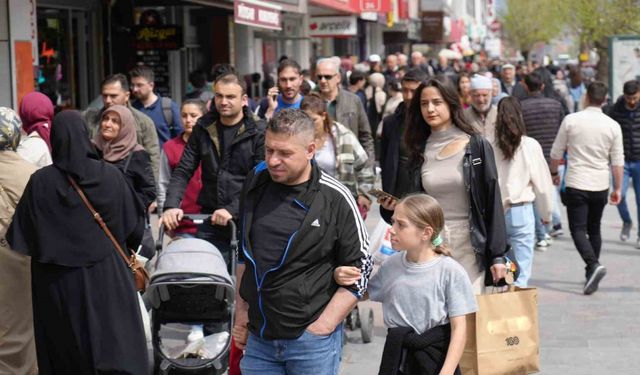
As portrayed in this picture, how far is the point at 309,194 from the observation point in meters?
5.17

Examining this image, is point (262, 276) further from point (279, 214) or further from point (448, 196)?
point (448, 196)

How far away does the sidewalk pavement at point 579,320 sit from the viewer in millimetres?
8492

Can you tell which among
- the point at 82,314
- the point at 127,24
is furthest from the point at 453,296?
the point at 127,24

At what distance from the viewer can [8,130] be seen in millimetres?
7035

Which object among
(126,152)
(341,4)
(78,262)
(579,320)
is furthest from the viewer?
(341,4)

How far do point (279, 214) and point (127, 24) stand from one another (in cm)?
1429

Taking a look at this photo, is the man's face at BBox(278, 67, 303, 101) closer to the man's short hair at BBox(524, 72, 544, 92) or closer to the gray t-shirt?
the man's short hair at BBox(524, 72, 544, 92)

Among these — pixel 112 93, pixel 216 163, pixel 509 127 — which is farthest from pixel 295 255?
pixel 112 93

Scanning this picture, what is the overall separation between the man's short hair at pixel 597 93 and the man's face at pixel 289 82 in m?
2.81

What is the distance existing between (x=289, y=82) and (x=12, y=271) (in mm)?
3652

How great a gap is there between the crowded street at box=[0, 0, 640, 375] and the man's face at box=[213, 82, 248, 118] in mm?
14

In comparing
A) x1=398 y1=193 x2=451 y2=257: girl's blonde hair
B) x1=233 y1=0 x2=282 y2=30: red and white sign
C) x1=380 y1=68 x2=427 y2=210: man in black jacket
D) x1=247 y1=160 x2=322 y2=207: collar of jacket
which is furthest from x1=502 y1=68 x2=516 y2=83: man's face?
x1=247 y1=160 x2=322 y2=207: collar of jacket

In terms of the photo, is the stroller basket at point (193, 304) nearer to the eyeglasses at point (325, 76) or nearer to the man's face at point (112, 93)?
the man's face at point (112, 93)

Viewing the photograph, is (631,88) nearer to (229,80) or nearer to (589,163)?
(589,163)
